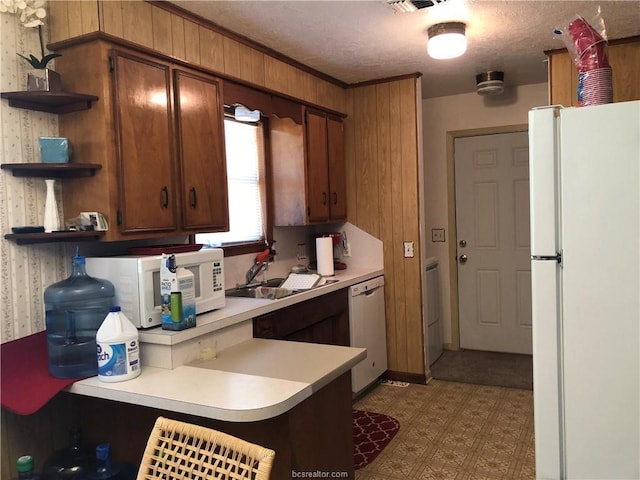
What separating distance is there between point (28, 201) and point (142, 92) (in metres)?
0.68

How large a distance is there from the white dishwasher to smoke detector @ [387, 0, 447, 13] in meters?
1.86

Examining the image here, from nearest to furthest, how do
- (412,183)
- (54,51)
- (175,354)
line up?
(175,354)
(54,51)
(412,183)

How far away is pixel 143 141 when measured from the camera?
2332 mm

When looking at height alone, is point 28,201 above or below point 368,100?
below

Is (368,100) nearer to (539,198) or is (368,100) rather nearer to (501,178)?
(501,178)

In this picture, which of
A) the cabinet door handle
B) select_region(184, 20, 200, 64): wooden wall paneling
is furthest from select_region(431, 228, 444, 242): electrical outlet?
the cabinet door handle

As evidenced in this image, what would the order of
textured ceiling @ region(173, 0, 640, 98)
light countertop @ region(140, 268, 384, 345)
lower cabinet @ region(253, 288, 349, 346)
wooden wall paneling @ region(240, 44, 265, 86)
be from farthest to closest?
1. wooden wall paneling @ region(240, 44, 265, 86)
2. lower cabinet @ region(253, 288, 349, 346)
3. textured ceiling @ region(173, 0, 640, 98)
4. light countertop @ region(140, 268, 384, 345)

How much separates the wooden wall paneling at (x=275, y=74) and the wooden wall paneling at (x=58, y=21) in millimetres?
1270

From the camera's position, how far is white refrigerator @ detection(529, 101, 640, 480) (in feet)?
5.36

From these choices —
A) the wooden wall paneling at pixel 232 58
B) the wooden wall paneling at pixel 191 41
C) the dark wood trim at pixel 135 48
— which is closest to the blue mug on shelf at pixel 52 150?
the dark wood trim at pixel 135 48

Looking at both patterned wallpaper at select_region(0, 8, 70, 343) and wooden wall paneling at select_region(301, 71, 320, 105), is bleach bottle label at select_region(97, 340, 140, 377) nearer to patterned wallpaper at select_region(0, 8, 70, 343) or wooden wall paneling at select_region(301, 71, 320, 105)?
patterned wallpaper at select_region(0, 8, 70, 343)

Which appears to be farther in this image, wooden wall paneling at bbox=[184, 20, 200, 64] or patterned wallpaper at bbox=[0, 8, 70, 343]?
wooden wall paneling at bbox=[184, 20, 200, 64]

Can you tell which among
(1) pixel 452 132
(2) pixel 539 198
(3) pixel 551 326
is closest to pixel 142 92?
(2) pixel 539 198

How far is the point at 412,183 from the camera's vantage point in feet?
13.4
